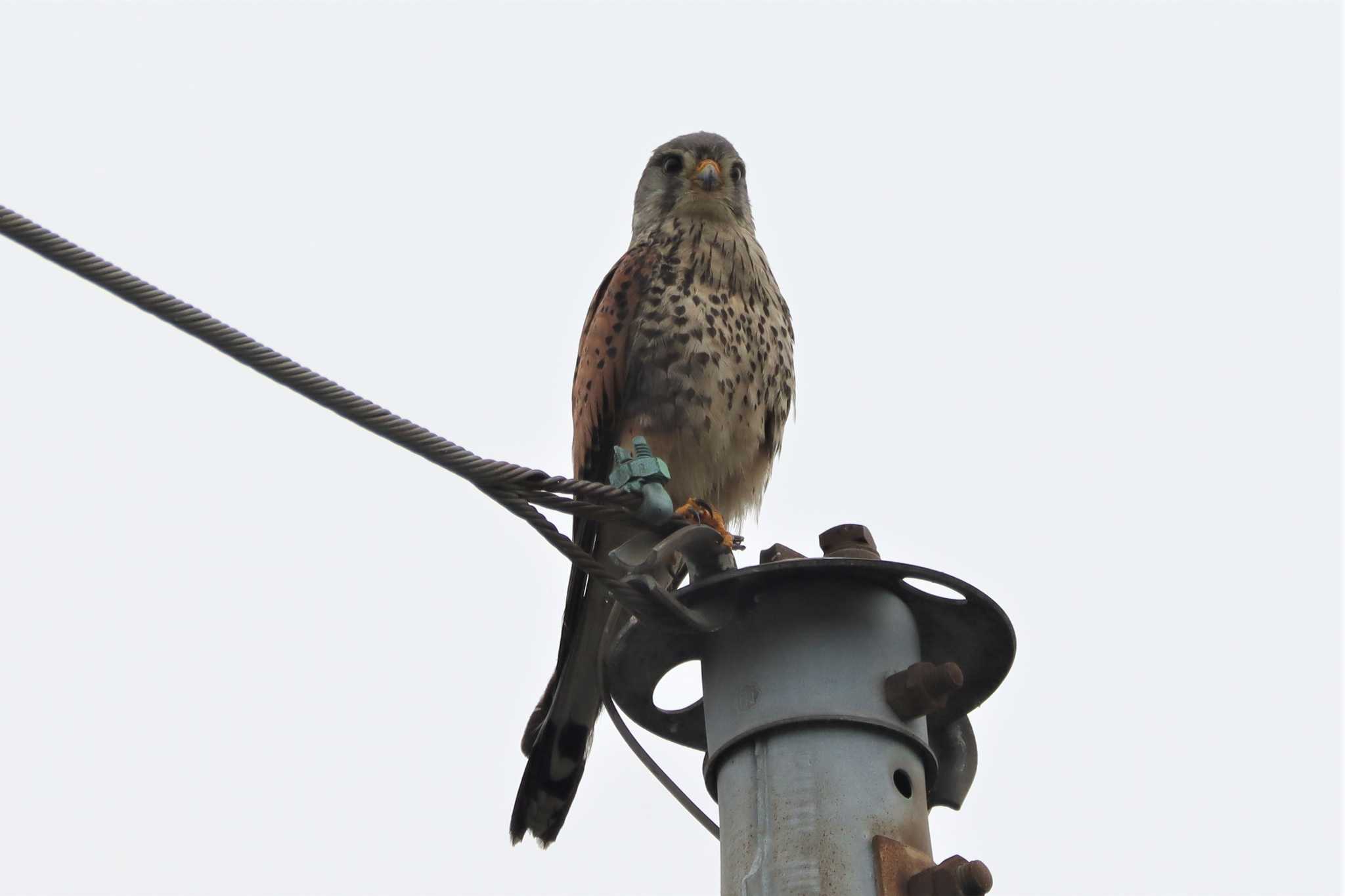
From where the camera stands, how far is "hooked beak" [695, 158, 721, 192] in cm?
545

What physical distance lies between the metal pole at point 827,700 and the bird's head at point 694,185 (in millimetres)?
2529

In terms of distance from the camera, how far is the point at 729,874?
2.49 metres

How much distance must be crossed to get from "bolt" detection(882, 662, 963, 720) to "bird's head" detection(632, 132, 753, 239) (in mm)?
2895

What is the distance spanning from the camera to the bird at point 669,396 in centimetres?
427

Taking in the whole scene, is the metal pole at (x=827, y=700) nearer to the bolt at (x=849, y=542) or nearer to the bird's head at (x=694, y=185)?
the bolt at (x=849, y=542)

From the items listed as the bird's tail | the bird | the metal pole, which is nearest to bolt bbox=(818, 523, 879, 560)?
the metal pole

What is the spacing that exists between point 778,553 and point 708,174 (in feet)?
9.18

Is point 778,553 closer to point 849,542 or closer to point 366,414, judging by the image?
point 849,542

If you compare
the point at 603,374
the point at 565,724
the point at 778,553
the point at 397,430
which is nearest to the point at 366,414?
the point at 397,430

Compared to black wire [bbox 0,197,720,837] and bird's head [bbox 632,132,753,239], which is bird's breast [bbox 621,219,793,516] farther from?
black wire [bbox 0,197,720,837]

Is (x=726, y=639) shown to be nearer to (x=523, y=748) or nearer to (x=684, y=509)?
(x=684, y=509)

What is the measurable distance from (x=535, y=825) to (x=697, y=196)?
2.34 m

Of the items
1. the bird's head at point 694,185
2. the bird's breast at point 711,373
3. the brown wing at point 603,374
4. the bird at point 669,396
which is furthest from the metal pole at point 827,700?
the bird's head at point 694,185

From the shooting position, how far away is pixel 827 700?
2584mm
